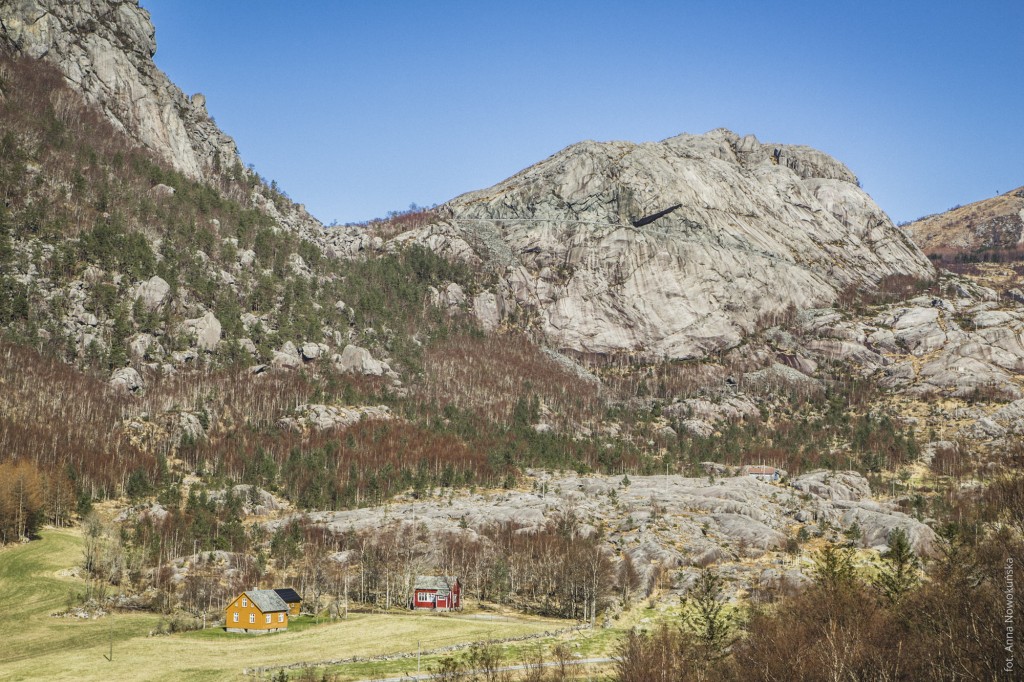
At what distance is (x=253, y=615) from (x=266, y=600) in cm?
273

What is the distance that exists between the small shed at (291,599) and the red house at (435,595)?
56.5ft

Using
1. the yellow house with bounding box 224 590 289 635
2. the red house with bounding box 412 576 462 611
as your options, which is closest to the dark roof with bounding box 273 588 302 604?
the yellow house with bounding box 224 590 289 635

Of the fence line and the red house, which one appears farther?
the red house

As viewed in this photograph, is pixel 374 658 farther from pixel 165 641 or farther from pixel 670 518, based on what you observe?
pixel 670 518

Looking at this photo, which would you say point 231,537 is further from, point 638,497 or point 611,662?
point 611,662

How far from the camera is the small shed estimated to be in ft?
392

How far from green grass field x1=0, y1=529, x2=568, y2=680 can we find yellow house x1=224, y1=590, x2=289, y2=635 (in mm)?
2382

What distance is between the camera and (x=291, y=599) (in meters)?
121

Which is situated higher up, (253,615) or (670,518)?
(670,518)

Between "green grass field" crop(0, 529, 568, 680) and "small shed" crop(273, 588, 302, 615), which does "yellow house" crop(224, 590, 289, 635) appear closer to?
"green grass field" crop(0, 529, 568, 680)

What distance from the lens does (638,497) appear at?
191500mm

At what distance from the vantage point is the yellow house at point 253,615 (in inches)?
4272

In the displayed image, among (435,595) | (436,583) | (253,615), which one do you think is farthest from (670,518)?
(253,615)

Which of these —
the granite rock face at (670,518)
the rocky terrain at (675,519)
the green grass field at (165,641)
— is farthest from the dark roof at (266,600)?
the granite rock face at (670,518)
